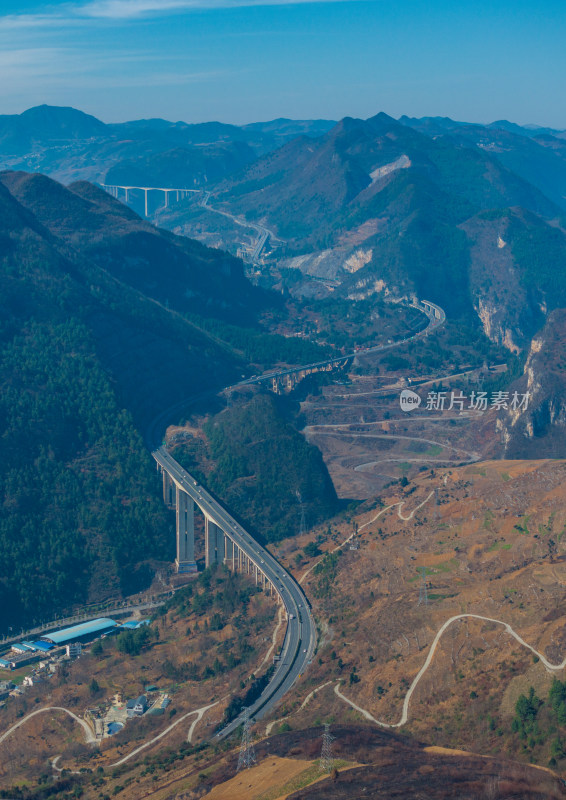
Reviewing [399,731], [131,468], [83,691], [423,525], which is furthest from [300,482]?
[399,731]

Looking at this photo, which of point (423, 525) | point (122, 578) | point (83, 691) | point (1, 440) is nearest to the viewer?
point (83, 691)

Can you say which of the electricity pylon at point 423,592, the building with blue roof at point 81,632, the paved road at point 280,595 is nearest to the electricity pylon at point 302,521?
the paved road at point 280,595

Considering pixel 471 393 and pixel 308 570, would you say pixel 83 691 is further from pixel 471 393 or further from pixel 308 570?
pixel 471 393

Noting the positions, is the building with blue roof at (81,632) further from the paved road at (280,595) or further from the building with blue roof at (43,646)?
the paved road at (280,595)

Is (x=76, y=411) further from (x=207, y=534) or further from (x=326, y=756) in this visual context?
(x=326, y=756)

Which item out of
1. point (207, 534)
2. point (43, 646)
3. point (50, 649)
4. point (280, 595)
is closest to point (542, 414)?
point (207, 534)
